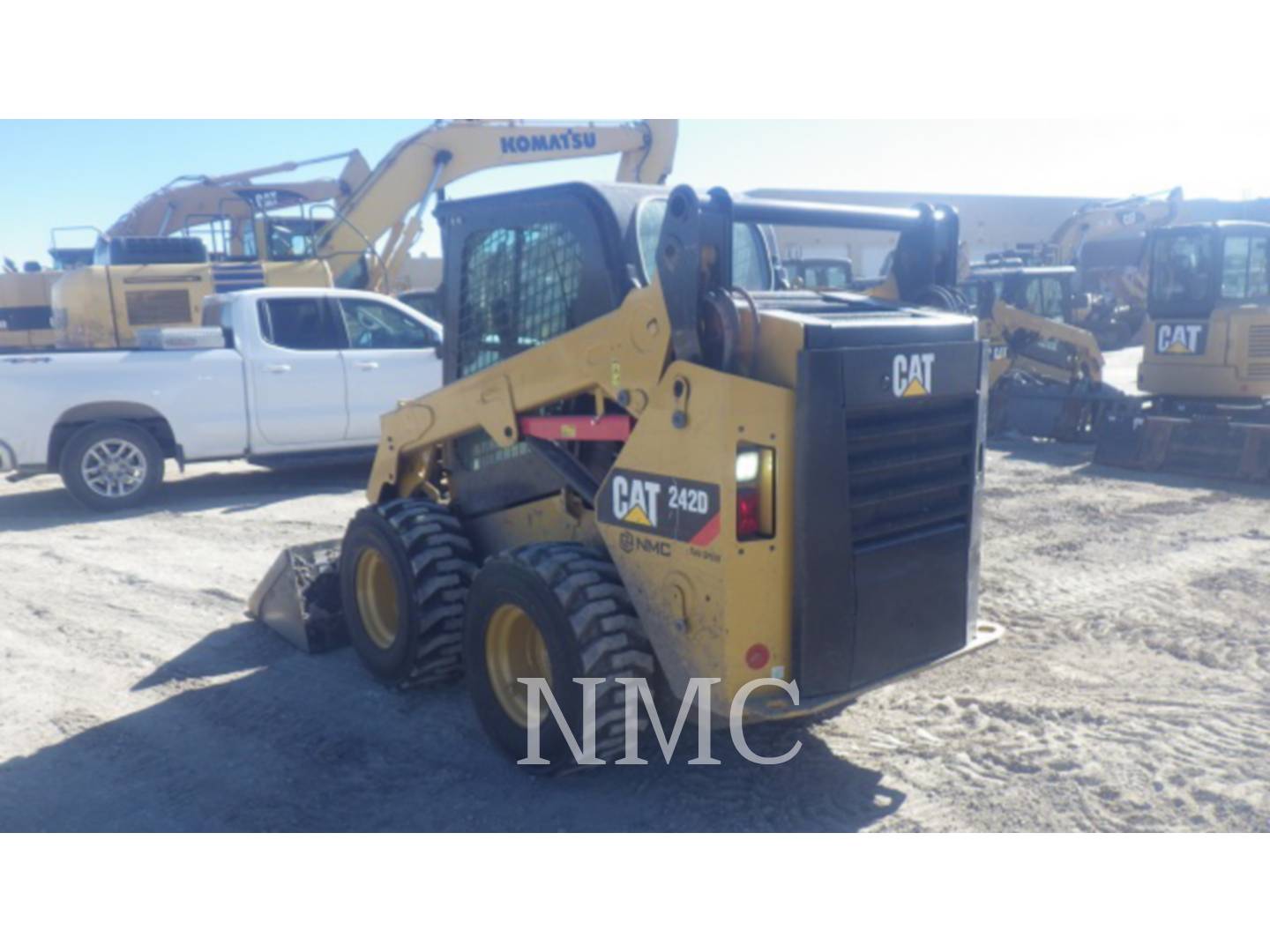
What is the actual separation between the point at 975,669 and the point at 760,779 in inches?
66.6

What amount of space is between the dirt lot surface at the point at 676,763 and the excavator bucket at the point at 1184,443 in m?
3.09

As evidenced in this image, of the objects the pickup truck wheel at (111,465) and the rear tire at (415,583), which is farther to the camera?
the pickup truck wheel at (111,465)

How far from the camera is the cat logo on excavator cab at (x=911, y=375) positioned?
374 centimetres

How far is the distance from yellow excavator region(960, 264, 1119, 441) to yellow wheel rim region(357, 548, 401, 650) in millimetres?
9469

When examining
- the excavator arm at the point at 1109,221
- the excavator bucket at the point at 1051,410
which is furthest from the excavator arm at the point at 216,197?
the excavator arm at the point at 1109,221

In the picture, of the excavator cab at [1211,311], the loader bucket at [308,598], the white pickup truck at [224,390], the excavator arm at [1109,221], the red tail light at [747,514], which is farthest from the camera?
the excavator arm at [1109,221]

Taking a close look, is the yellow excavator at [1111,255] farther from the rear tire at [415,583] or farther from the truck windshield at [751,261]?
the rear tire at [415,583]

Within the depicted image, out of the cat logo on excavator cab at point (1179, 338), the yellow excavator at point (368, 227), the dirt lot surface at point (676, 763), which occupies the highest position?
the yellow excavator at point (368, 227)

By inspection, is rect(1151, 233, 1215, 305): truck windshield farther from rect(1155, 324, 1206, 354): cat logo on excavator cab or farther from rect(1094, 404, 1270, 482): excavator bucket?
rect(1094, 404, 1270, 482): excavator bucket

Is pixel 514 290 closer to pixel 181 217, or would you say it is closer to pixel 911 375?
pixel 911 375

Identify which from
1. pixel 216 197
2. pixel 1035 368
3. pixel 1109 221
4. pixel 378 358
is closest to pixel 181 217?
pixel 216 197

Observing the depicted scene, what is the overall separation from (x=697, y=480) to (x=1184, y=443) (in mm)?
9134
